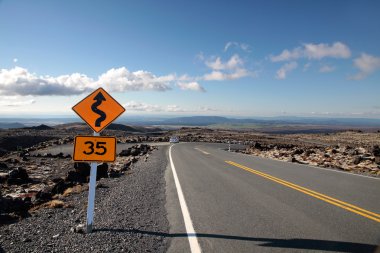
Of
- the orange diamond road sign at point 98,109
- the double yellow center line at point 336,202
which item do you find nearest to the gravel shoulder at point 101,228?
the orange diamond road sign at point 98,109

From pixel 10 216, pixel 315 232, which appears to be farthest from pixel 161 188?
pixel 315 232

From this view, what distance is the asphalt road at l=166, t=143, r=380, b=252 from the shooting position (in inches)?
212

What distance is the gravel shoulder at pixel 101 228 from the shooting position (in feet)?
18.1

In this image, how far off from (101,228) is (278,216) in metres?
3.79

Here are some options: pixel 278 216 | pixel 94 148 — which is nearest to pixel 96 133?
pixel 94 148

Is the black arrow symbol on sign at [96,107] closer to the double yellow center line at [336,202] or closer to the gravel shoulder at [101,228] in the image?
the gravel shoulder at [101,228]

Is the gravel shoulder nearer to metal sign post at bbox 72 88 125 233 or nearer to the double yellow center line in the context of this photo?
metal sign post at bbox 72 88 125 233

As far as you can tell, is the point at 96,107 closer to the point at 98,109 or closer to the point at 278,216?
the point at 98,109

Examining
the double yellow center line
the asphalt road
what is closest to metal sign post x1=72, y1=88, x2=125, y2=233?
the asphalt road

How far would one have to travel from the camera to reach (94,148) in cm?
648

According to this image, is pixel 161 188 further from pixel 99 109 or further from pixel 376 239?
pixel 376 239

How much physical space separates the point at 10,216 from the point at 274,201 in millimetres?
6715

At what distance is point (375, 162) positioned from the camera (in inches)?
716

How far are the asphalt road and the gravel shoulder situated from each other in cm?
42
